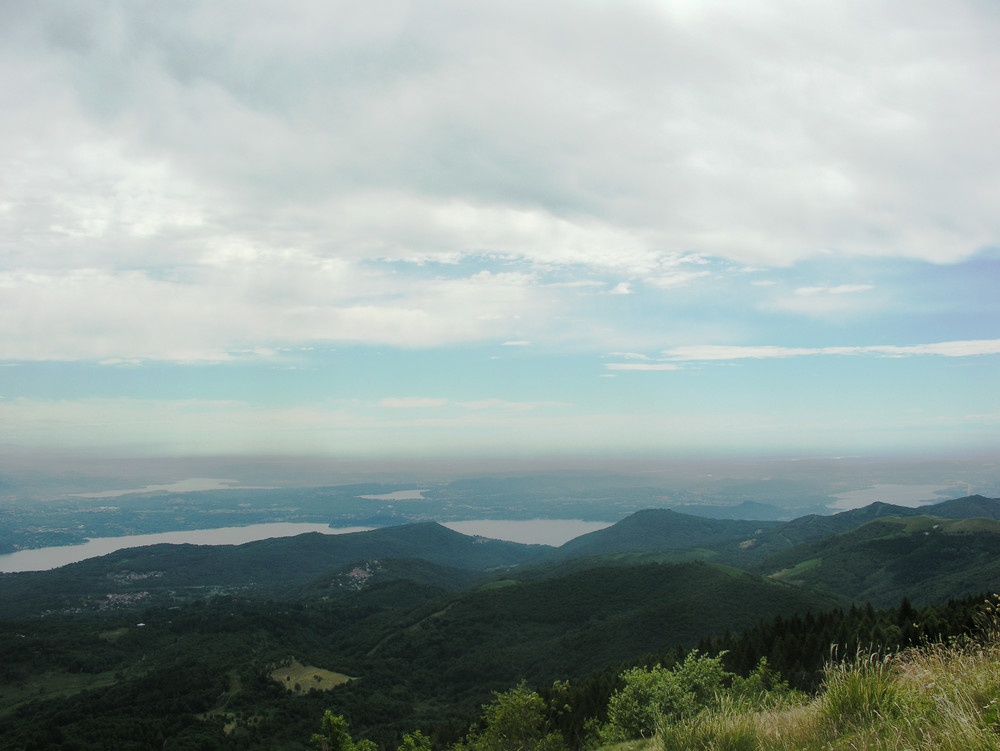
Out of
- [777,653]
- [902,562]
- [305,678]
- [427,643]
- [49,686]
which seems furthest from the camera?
[902,562]

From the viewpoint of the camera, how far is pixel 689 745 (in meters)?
7.36

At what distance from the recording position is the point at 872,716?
688 centimetres

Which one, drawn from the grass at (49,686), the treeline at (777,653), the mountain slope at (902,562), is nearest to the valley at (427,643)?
the treeline at (777,653)

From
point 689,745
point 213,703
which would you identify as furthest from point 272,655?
point 689,745

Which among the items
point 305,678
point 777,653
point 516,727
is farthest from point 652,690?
point 305,678

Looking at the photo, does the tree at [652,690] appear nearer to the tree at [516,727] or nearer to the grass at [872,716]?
the tree at [516,727]

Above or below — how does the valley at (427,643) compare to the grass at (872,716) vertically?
below

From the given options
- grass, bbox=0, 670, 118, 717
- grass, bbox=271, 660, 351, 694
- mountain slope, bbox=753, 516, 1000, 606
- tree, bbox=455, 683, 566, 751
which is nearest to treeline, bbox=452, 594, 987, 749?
tree, bbox=455, 683, 566, 751

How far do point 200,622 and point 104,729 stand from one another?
203ft

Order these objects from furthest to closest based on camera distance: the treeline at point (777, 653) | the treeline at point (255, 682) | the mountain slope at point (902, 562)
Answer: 1. the mountain slope at point (902, 562)
2. the treeline at point (255, 682)
3. the treeline at point (777, 653)

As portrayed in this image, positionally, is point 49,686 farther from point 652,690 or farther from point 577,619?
point 652,690

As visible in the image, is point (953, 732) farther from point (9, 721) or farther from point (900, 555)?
point (900, 555)

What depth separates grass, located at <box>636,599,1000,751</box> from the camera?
5.94 metres

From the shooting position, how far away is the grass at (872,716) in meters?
5.94
